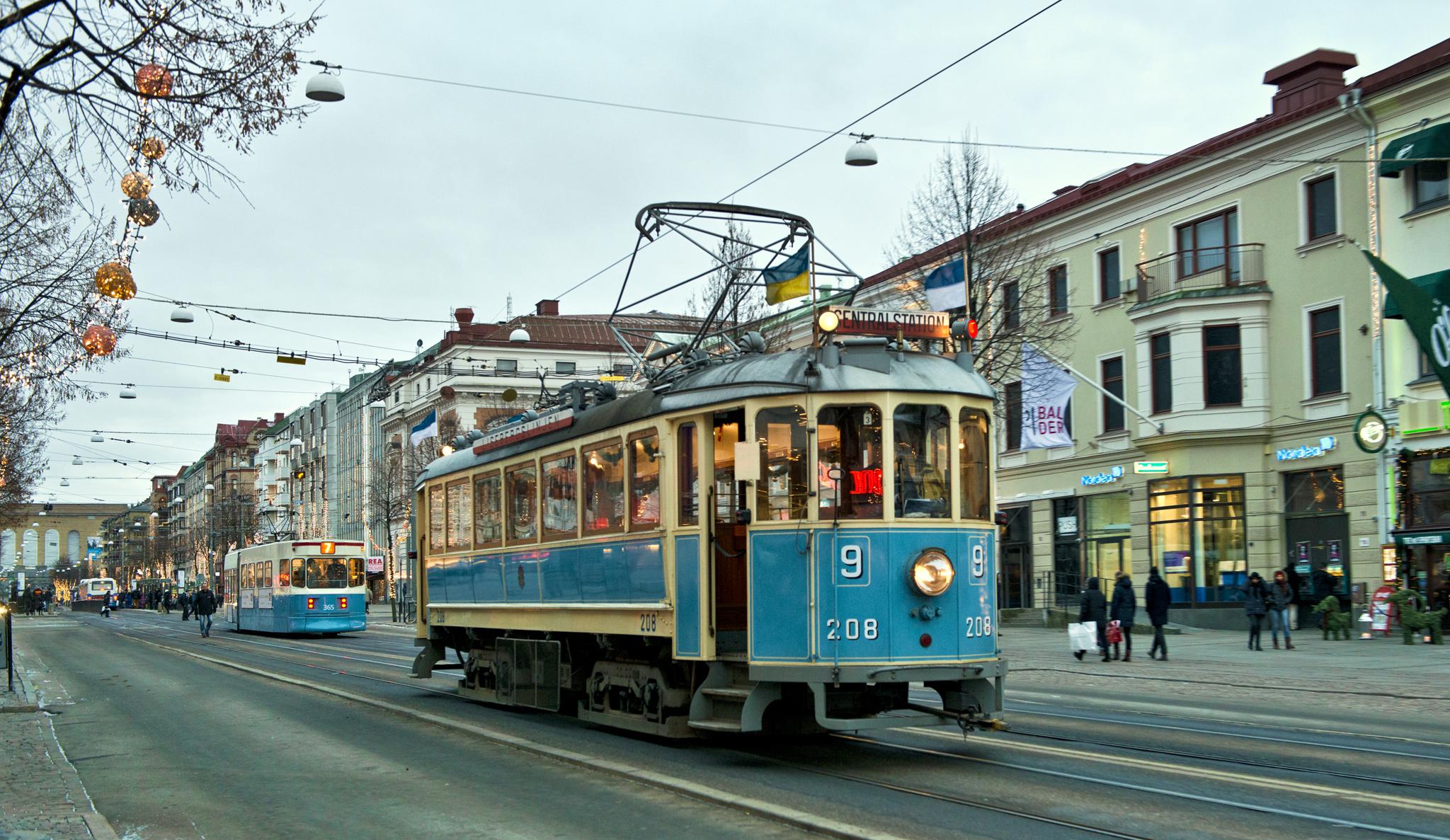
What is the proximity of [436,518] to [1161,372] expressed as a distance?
2171cm

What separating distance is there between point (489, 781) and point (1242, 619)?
25.4 metres

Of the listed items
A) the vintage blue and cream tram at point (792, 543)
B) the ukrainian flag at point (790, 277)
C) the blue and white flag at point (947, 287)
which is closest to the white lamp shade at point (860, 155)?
the blue and white flag at point (947, 287)

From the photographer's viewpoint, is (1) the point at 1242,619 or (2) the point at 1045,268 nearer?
(1) the point at 1242,619

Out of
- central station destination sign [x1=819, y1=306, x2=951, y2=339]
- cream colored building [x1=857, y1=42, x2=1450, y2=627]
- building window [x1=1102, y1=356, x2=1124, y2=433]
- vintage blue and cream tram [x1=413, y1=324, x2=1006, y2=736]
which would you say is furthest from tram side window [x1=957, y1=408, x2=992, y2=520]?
building window [x1=1102, y1=356, x2=1124, y2=433]

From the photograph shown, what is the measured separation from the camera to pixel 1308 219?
31219mm

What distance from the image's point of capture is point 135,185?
37.2ft

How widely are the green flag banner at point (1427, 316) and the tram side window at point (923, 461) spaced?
9.11 metres

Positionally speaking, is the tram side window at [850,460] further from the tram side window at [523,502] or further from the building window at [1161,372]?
the building window at [1161,372]

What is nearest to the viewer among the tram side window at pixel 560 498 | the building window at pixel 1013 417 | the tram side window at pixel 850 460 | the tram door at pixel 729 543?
the tram side window at pixel 850 460

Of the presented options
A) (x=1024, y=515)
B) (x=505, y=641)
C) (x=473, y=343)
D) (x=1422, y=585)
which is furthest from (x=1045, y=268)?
(x=473, y=343)

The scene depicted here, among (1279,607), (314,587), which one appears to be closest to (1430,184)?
(1279,607)

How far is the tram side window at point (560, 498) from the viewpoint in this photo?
14383 mm

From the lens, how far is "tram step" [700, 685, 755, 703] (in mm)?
11445

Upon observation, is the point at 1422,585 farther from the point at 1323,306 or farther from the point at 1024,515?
the point at 1024,515
